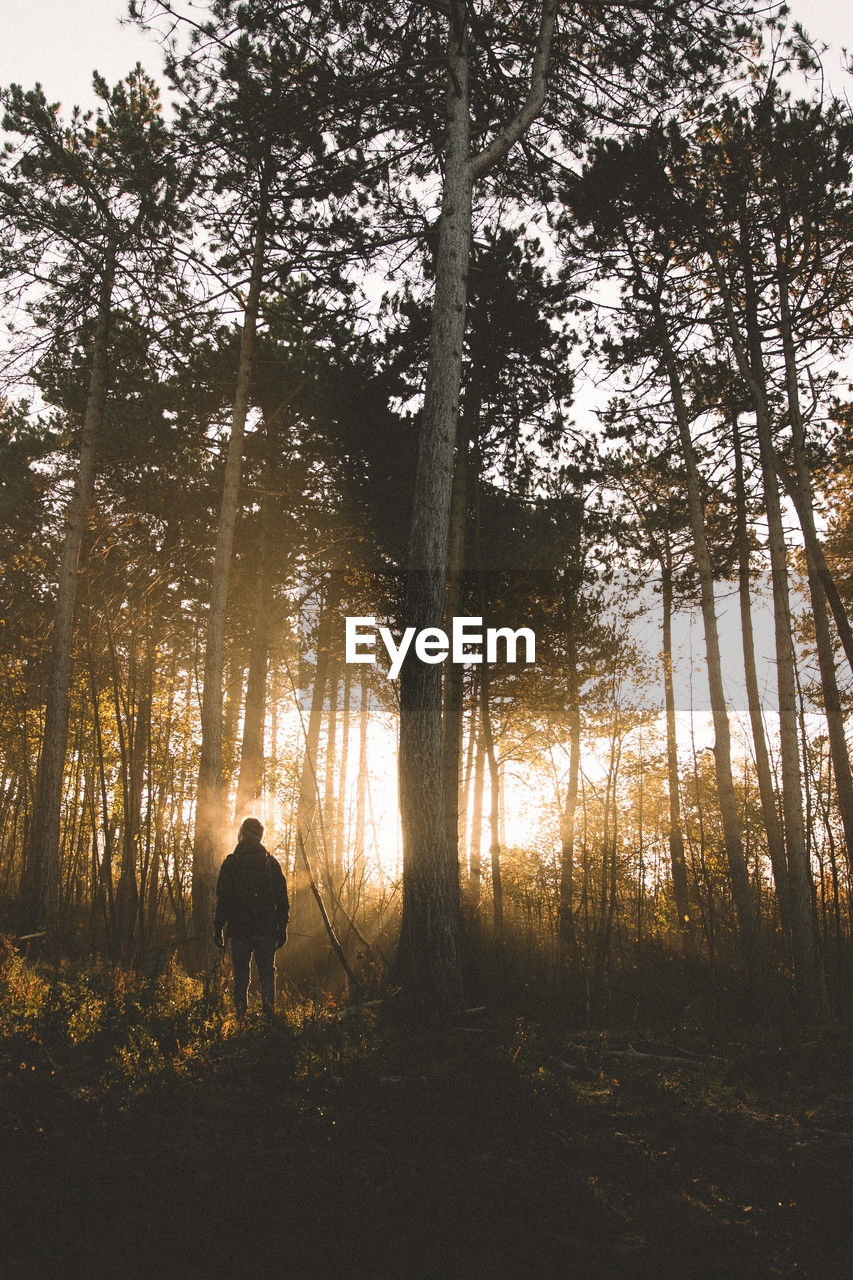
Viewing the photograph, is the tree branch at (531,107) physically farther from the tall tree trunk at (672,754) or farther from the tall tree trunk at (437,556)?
the tall tree trunk at (672,754)

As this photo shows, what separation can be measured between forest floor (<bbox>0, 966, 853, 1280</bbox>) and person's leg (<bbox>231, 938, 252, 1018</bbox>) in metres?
1.09

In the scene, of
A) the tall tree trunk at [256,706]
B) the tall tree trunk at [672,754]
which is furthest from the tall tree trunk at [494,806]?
the tall tree trunk at [672,754]

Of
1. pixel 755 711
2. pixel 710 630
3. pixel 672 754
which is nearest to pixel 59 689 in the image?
pixel 710 630

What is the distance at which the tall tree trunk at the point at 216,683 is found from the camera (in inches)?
413

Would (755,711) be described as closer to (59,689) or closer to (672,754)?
(672,754)

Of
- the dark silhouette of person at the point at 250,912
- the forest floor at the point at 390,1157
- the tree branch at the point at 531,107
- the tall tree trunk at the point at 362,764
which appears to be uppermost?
the tree branch at the point at 531,107

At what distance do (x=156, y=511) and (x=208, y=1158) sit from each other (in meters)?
12.5

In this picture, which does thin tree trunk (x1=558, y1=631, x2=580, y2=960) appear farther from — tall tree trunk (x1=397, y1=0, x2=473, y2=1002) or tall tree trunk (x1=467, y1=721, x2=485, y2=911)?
tall tree trunk (x1=397, y1=0, x2=473, y2=1002)

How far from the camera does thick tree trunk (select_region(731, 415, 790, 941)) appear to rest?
1070 cm

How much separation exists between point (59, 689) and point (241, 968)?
6.49m

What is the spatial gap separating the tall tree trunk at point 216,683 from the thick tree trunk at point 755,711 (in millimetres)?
8103

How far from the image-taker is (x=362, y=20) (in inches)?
326

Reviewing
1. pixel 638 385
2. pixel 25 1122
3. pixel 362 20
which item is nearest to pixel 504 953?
pixel 25 1122

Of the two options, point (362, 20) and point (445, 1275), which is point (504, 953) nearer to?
point (445, 1275)
